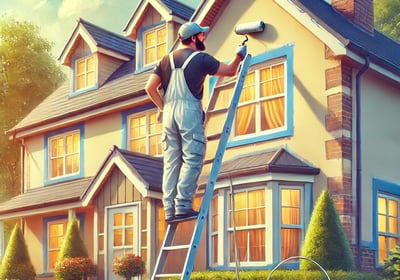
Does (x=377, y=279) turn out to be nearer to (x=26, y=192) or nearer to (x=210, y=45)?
(x=210, y=45)

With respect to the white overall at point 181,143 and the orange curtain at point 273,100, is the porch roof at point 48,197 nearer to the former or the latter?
the orange curtain at point 273,100

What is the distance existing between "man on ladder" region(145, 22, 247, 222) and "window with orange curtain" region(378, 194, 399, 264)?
8.06 metres

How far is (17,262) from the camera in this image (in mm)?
20359

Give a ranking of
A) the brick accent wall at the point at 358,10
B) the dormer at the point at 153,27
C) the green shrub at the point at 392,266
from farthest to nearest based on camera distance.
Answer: the dormer at the point at 153,27, the brick accent wall at the point at 358,10, the green shrub at the point at 392,266

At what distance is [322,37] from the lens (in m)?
14.3

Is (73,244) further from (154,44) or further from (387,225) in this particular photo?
(387,225)

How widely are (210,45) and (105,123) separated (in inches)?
203

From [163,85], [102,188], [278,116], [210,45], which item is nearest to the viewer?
[163,85]

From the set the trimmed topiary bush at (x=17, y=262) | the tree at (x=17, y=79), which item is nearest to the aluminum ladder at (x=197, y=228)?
the trimmed topiary bush at (x=17, y=262)

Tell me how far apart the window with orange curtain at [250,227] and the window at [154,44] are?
6.07 m

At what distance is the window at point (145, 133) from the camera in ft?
62.8

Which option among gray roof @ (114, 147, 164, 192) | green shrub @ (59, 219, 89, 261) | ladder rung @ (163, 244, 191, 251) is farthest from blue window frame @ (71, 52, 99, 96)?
ladder rung @ (163, 244, 191, 251)

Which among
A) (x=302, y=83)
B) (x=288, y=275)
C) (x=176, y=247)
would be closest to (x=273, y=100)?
(x=302, y=83)

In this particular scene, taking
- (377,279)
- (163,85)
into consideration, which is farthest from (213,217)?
(163,85)
